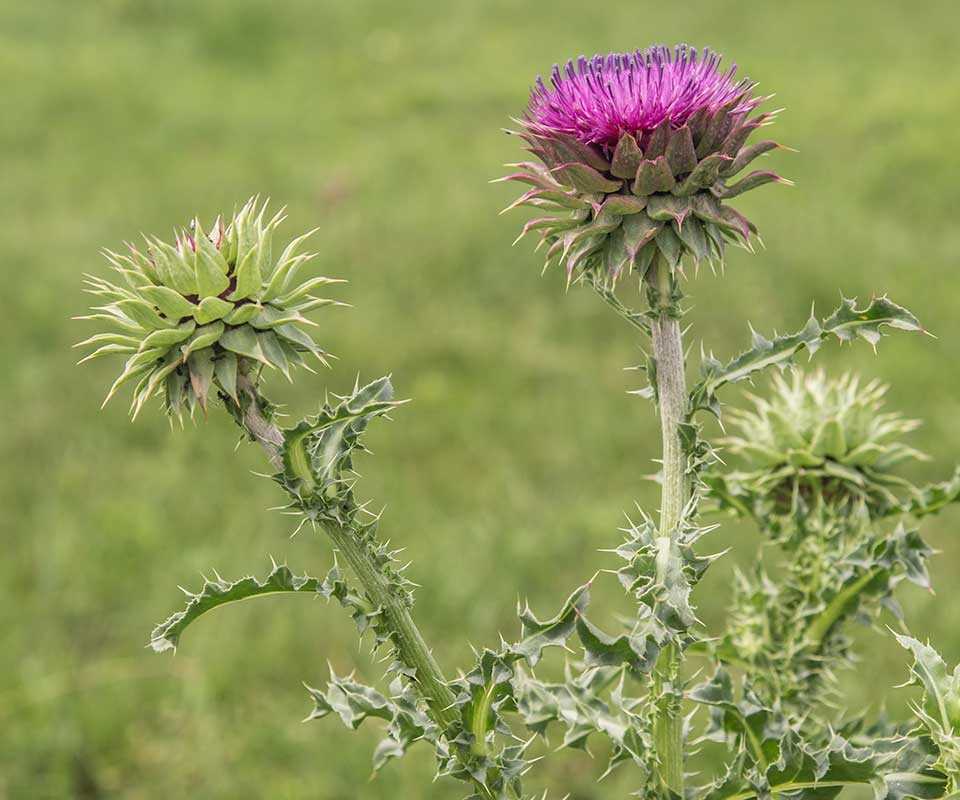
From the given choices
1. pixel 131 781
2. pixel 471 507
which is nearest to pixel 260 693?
pixel 131 781

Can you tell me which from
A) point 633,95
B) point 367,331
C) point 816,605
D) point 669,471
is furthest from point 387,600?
point 367,331

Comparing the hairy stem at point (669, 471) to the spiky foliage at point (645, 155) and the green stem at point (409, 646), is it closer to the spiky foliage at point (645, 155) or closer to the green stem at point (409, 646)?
the spiky foliage at point (645, 155)

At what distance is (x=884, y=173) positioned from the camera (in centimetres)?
1220

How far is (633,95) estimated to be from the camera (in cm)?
243

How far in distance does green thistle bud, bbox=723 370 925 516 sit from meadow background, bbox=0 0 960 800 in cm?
280

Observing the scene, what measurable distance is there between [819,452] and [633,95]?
1315 millimetres

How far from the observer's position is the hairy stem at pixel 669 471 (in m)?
2.34

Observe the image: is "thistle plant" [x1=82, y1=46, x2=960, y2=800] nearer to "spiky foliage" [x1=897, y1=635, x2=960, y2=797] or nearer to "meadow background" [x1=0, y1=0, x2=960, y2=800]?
"spiky foliage" [x1=897, y1=635, x2=960, y2=797]

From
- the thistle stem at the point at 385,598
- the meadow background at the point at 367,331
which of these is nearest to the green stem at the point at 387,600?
the thistle stem at the point at 385,598

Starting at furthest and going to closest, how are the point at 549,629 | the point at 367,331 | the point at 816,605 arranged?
the point at 367,331 < the point at 816,605 < the point at 549,629

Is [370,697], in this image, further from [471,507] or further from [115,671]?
[471,507]

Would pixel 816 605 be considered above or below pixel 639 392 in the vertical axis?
below

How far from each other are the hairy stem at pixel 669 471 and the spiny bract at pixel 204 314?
2.60 ft

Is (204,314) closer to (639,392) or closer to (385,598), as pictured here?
(385,598)
